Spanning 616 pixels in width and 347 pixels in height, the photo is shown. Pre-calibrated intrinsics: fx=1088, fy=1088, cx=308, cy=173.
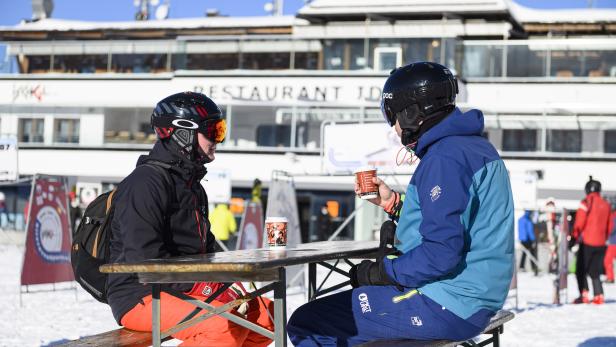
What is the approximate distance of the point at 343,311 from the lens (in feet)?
15.9

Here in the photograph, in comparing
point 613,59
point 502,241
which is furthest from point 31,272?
point 613,59

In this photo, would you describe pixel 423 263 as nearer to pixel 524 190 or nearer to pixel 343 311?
pixel 343 311

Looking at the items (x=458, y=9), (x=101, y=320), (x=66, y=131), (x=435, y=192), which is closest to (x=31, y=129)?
(x=66, y=131)

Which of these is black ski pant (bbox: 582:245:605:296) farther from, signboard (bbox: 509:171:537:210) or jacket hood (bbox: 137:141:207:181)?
jacket hood (bbox: 137:141:207:181)

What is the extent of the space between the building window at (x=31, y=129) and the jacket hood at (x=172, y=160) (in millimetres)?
39930

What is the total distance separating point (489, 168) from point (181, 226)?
5.37 ft

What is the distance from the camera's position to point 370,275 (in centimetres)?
472

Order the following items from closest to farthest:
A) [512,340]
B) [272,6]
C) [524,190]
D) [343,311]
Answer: [343,311] → [512,340] → [524,190] → [272,6]

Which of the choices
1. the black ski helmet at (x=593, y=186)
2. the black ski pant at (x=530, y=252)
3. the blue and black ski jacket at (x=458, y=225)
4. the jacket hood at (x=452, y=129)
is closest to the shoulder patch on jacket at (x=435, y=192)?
the blue and black ski jacket at (x=458, y=225)

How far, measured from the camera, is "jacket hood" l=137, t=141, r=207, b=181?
5.48 m

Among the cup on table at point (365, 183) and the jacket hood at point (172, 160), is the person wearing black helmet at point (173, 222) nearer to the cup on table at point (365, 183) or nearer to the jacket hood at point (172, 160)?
the jacket hood at point (172, 160)

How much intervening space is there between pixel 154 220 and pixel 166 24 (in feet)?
152

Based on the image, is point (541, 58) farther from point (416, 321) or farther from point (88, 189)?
point (416, 321)

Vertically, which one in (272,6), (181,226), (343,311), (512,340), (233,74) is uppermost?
(272,6)
